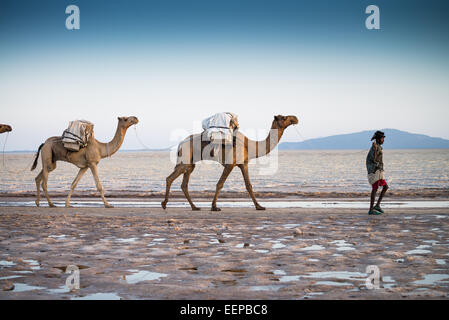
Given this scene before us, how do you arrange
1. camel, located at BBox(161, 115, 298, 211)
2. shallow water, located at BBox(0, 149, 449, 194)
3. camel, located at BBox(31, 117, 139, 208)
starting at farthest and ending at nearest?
shallow water, located at BBox(0, 149, 449, 194) → camel, located at BBox(31, 117, 139, 208) → camel, located at BBox(161, 115, 298, 211)

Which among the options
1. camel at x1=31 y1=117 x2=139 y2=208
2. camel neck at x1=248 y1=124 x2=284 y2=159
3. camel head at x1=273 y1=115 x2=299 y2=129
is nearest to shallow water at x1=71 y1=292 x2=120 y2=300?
camel neck at x1=248 y1=124 x2=284 y2=159

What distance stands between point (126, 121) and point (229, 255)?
941cm

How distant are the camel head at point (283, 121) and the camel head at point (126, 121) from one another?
15.3ft

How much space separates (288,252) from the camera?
7.88 m

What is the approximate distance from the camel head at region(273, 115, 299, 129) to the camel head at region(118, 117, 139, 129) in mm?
4651

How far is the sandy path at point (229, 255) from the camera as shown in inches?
224

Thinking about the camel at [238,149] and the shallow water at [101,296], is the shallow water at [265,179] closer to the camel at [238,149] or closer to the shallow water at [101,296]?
the camel at [238,149]

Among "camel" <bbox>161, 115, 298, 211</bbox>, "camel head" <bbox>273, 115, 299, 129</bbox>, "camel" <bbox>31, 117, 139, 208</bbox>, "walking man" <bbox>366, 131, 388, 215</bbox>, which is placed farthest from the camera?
"camel" <bbox>31, 117, 139, 208</bbox>

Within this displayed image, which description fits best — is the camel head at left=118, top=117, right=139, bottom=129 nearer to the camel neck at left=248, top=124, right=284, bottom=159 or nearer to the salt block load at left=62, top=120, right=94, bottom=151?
the salt block load at left=62, top=120, right=94, bottom=151

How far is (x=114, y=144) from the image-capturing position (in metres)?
16.2

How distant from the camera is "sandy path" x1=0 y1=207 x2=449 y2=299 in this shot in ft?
18.6

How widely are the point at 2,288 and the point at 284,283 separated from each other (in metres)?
3.28
